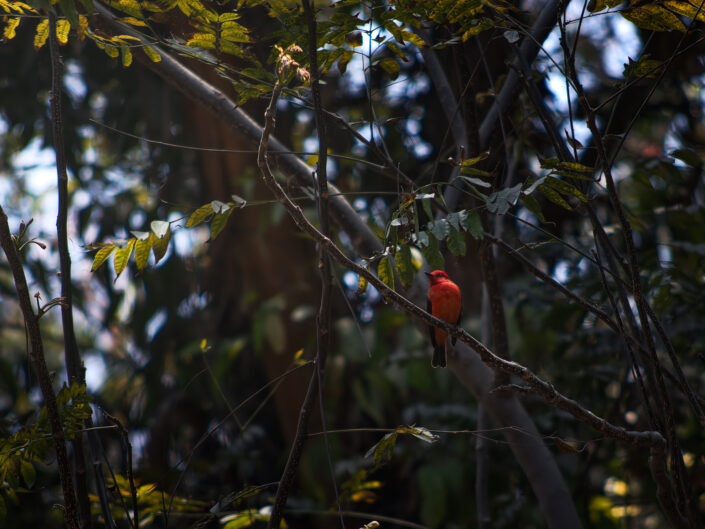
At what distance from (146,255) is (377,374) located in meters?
3.86

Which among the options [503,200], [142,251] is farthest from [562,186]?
[142,251]

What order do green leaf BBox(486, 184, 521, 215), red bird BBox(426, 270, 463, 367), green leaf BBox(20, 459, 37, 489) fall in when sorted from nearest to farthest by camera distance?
green leaf BBox(486, 184, 521, 215)
green leaf BBox(20, 459, 37, 489)
red bird BBox(426, 270, 463, 367)

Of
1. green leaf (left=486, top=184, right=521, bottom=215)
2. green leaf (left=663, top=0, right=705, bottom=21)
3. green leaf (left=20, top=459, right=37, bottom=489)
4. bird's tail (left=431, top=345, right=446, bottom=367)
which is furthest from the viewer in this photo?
bird's tail (left=431, top=345, right=446, bottom=367)

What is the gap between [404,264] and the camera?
1.82 metres

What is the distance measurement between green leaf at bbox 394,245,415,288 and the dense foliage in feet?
0.05

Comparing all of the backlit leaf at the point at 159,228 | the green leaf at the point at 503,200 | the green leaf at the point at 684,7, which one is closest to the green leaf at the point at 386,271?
the green leaf at the point at 503,200

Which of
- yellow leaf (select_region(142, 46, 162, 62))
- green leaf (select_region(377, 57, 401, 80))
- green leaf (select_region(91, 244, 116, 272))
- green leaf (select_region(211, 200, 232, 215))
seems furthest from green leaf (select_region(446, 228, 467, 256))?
yellow leaf (select_region(142, 46, 162, 62))

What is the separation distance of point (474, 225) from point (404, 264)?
0.25 metres

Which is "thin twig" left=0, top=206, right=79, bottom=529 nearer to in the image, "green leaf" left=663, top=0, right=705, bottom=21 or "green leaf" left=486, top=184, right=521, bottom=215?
"green leaf" left=486, top=184, right=521, bottom=215

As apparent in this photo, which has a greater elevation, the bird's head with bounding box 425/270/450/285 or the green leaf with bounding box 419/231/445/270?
the bird's head with bounding box 425/270/450/285

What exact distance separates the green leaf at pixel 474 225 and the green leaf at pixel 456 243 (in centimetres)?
4

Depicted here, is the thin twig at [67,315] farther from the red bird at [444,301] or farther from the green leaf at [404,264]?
the red bird at [444,301]

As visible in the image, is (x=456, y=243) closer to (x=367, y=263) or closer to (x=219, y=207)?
(x=367, y=263)

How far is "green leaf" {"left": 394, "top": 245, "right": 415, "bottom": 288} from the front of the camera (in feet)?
5.95
